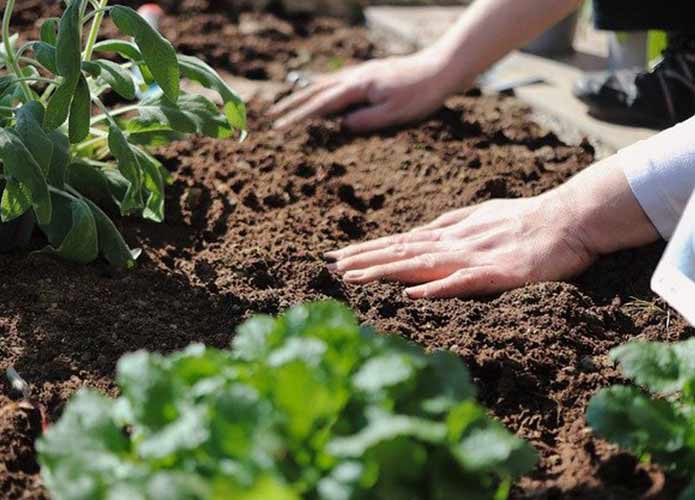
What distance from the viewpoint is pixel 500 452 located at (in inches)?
53.2

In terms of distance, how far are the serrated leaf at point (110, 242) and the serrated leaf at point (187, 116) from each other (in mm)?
248

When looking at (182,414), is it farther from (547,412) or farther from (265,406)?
(547,412)

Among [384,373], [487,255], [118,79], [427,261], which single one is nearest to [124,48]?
[118,79]

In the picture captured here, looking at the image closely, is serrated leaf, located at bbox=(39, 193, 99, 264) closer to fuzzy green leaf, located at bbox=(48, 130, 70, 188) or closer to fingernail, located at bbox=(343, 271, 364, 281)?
fuzzy green leaf, located at bbox=(48, 130, 70, 188)

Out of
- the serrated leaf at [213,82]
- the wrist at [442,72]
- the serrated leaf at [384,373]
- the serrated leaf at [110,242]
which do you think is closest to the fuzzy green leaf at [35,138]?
the serrated leaf at [110,242]

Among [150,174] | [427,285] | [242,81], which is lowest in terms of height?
[242,81]

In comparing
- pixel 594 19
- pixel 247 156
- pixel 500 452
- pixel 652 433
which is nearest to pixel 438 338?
pixel 652 433

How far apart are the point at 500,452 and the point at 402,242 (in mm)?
1167

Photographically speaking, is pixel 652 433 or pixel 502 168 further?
pixel 502 168

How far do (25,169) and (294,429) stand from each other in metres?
1.00

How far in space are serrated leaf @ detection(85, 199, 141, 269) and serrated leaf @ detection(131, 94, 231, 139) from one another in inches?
9.8

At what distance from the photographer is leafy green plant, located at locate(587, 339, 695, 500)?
5.10ft

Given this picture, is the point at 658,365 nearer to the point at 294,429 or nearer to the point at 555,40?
the point at 294,429

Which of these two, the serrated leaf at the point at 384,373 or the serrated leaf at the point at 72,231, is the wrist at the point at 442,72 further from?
the serrated leaf at the point at 384,373
